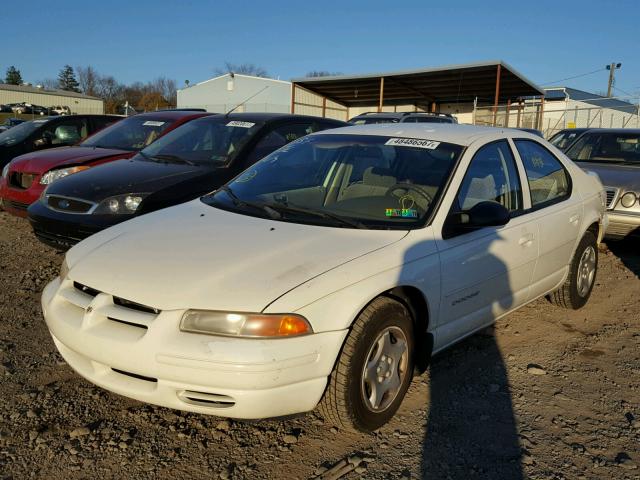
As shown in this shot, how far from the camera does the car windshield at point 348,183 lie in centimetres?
340

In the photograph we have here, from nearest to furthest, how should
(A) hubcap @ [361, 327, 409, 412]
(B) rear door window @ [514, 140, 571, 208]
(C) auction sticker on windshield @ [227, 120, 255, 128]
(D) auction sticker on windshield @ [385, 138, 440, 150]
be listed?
(A) hubcap @ [361, 327, 409, 412]
(D) auction sticker on windshield @ [385, 138, 440, 150]
(B) rear door window @ [514, 140, 571, 208]
(C) auction sticker on windshield @ [227, 120, 255, 128]

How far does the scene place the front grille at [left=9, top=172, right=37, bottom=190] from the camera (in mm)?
6801

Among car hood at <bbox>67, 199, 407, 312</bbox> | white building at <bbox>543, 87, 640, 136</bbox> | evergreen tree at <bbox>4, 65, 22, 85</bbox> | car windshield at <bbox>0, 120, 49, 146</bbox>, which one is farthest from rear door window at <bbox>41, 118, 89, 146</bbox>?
evergreen tree at <bbox>4, 65, 22, 85</bbox>

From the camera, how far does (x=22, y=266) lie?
19.0ft

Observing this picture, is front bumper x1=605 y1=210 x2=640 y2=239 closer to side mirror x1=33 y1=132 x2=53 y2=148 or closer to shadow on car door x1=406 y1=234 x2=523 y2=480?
shadow on car door x1=406 y1=234 x2=523 y2=480

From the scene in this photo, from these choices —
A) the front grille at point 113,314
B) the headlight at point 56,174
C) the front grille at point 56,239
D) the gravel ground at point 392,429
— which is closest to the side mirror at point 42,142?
the headlight at point 56,174

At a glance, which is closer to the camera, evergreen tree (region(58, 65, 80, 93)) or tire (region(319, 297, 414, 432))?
tire (region(319, 297, 414, 432))

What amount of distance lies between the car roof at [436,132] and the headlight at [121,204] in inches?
74.6

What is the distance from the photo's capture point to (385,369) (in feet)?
9.81

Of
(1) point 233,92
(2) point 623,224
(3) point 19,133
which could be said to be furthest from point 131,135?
(1) point 233,92

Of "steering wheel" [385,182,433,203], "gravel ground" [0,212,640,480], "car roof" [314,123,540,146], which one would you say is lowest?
"gravel ground" [0,212,640,480]

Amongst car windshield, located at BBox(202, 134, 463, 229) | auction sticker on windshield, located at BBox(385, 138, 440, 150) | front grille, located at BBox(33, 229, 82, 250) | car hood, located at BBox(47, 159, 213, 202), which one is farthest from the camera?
car hood, located at BBox(47, 159, 213, 202)

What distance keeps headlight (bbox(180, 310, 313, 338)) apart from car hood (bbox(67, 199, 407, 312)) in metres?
0.04

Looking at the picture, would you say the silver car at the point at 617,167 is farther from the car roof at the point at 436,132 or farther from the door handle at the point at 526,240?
the door handle at the point at 526,240
